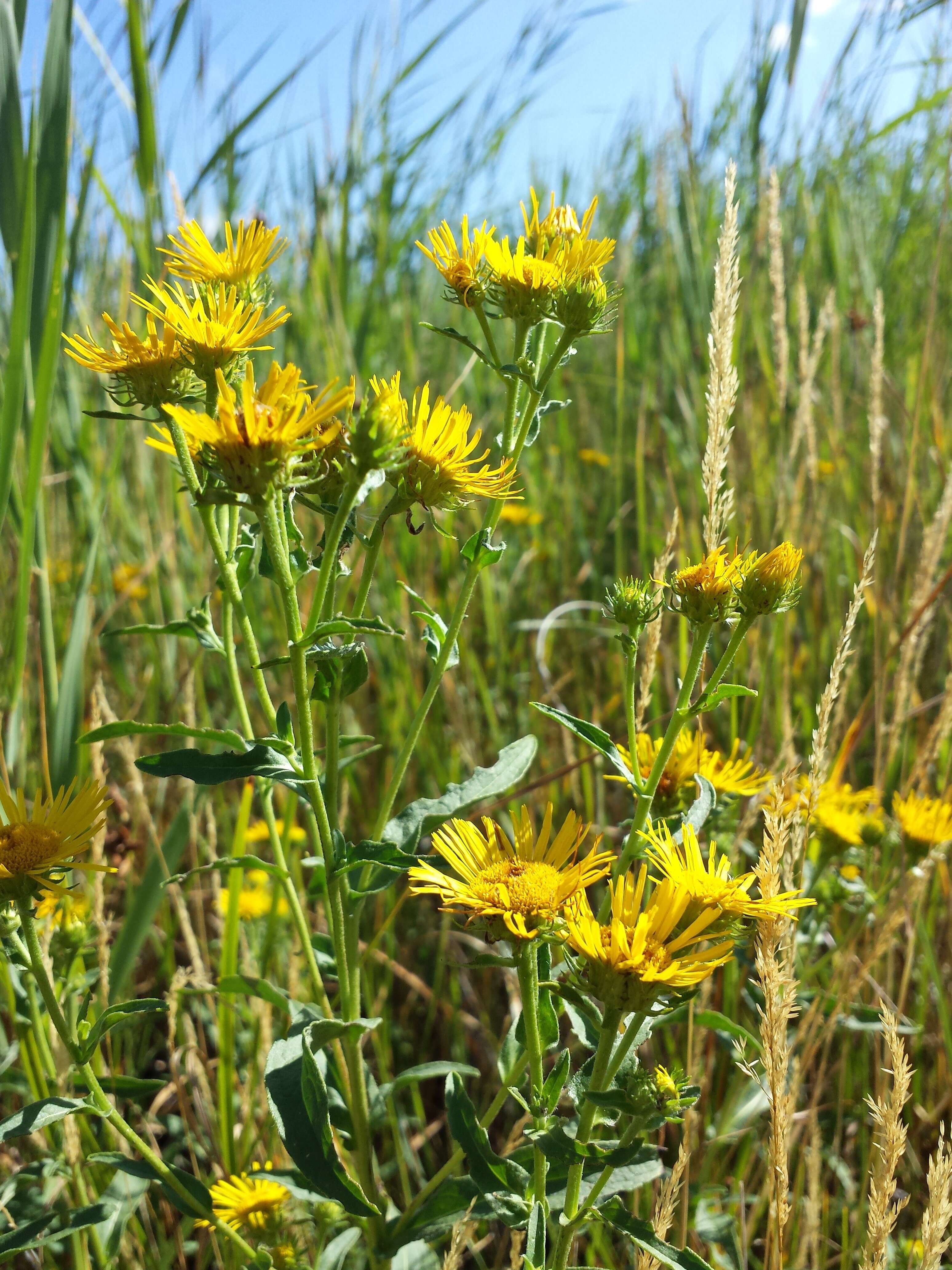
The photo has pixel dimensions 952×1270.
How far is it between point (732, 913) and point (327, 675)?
0.54 metres

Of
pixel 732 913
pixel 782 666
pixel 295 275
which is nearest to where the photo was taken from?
pixel 732 913

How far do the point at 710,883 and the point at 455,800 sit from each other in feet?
1.17

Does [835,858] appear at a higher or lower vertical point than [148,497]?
lower

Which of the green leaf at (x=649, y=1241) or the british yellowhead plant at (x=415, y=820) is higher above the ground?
the british yellowhead plant at (x=415, y=820)

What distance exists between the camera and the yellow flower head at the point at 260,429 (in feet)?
2.99

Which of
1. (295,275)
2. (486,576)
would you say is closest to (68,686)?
(486,576)

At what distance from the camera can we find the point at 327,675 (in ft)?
3.68

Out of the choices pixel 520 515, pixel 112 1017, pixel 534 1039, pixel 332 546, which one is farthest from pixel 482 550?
pixel 520 515

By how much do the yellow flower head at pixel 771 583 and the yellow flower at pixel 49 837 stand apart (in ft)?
2.65

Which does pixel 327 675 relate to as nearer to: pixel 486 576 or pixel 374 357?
pixel 486 576

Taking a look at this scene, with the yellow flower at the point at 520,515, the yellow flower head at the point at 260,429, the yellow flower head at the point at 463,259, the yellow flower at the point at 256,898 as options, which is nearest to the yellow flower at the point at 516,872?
the yellow flower head at the point at 260,429

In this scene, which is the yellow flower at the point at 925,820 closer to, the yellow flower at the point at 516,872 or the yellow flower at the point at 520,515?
the yellow flower at the point at 516,872

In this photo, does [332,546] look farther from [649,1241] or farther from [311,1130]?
[649,1241]

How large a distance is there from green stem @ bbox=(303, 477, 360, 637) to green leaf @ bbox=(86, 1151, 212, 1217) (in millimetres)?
718
